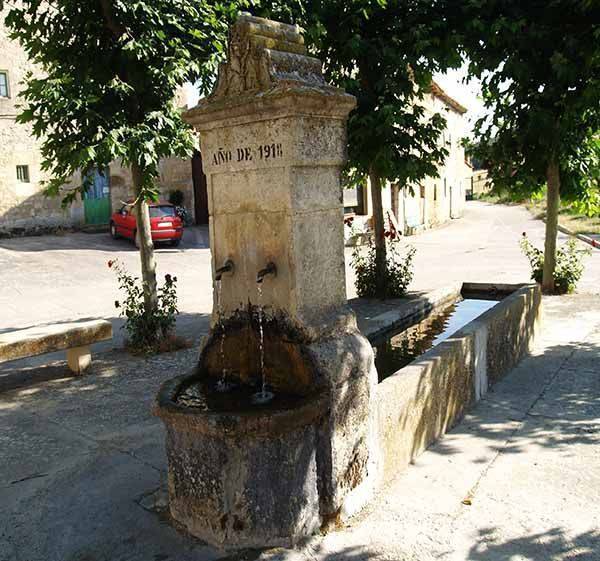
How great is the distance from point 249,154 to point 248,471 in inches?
71.0

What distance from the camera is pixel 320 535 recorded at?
3.42m

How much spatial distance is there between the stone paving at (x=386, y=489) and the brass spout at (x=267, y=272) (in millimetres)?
1490

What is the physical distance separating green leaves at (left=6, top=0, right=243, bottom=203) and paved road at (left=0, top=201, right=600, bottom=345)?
2.76 metres

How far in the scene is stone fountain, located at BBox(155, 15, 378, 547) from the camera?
3256mm

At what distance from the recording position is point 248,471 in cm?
322

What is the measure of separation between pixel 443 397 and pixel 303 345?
1772 mm

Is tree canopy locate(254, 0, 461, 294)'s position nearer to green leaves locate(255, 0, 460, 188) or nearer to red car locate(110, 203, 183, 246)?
green leaves locate(255, 0, 460, 188)

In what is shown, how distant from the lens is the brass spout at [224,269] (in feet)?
12.7

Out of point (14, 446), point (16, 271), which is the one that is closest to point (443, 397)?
point (14, 446)

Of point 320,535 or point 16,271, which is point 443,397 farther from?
point 16,271

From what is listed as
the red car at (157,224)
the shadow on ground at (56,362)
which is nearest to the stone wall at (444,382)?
the shadow on ground at (56,362)

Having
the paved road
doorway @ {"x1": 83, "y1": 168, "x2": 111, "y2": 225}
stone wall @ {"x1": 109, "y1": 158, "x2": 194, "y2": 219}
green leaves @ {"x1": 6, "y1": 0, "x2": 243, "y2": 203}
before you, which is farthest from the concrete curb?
doorway @ {"x1": 83, "y1": 168, "x2": 111, "y2": 225}

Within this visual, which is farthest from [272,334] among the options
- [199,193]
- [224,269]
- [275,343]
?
[199,193]

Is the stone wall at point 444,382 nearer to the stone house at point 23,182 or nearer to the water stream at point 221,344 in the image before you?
the water stream at point 221,344
